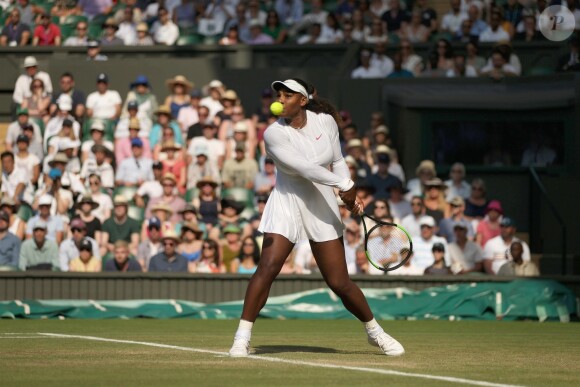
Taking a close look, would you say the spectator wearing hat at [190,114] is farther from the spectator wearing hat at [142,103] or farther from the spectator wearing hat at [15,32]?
the spectator wearing hat at [15,32]

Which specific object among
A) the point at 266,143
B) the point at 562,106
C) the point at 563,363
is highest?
the point at 562,106

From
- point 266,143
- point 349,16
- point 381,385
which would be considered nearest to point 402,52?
point 349,16

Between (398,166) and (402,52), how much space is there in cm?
294

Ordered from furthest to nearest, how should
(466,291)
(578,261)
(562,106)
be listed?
(562,106), (578,261), (466,291)

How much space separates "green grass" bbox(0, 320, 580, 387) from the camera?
8.23 metres

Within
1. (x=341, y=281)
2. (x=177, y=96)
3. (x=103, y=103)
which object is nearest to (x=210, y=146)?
(x=177, y=96)

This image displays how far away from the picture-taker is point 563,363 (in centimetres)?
965

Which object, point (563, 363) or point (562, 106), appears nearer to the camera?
point (563, 363)

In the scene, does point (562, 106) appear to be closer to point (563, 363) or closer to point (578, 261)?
point (578, 261)

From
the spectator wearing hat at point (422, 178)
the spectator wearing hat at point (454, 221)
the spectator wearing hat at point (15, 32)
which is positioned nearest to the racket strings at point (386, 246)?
the spectator wearing hat at point (454, 221)

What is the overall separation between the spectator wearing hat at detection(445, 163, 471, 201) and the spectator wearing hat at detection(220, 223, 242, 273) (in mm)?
3530

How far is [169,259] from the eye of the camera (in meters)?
18.3

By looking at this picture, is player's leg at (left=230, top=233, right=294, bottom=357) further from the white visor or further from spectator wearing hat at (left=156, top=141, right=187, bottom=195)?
spectator wearing hat at (left=156, top=141, right=187, bottom=195)

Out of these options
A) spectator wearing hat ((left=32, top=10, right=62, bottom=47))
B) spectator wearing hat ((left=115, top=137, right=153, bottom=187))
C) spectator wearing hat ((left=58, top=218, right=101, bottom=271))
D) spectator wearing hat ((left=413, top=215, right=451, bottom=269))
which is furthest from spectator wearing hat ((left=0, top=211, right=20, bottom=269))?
spectator wearing hat ((left=32, top=10, right=62, bottom=47))
